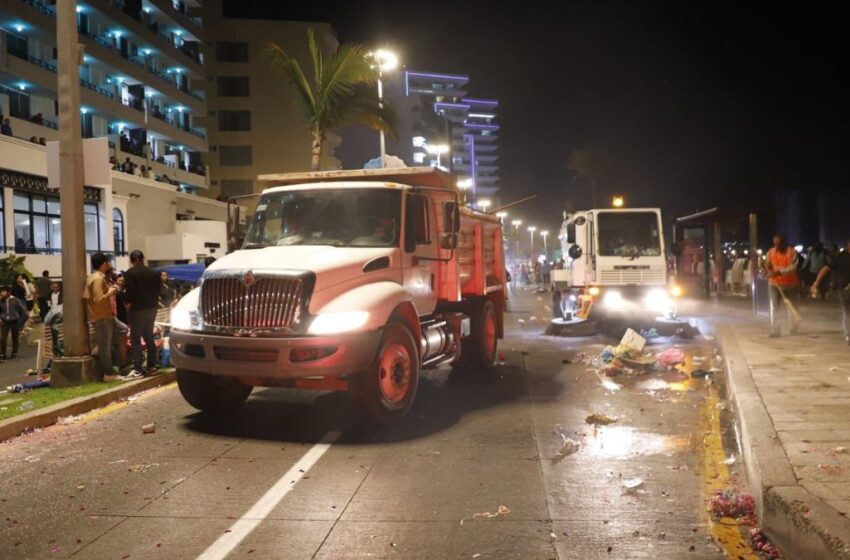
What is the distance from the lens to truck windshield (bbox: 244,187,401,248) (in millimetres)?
8334

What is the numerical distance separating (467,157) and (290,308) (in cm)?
14954

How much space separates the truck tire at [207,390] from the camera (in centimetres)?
794

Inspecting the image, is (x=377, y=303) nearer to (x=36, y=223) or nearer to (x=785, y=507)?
(x=785, y=507)

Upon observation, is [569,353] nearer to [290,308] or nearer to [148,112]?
[290,308]

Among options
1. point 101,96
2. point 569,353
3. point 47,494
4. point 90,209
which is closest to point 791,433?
point 47,494

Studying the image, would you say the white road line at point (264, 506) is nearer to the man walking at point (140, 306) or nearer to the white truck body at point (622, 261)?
the man walking at point (140, 306)

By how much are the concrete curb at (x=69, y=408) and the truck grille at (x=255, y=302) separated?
2261mm

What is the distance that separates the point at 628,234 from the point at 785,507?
13.0 meters

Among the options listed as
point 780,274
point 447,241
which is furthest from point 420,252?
point 780,274

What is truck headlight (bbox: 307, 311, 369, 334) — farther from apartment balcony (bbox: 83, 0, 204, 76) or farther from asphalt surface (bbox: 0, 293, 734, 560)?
apartment balcony (bbox: 83, 0, 204, 76)

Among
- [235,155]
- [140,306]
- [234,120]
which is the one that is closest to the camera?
[140,306]

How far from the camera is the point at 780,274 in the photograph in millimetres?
13469

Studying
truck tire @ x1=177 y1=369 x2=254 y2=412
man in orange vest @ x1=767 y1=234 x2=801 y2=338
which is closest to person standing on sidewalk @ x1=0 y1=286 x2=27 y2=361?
truck tire @ x1=177 y1=369 x2=254 y2=412

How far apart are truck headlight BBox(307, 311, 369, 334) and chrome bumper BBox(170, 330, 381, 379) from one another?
0.22 ft
